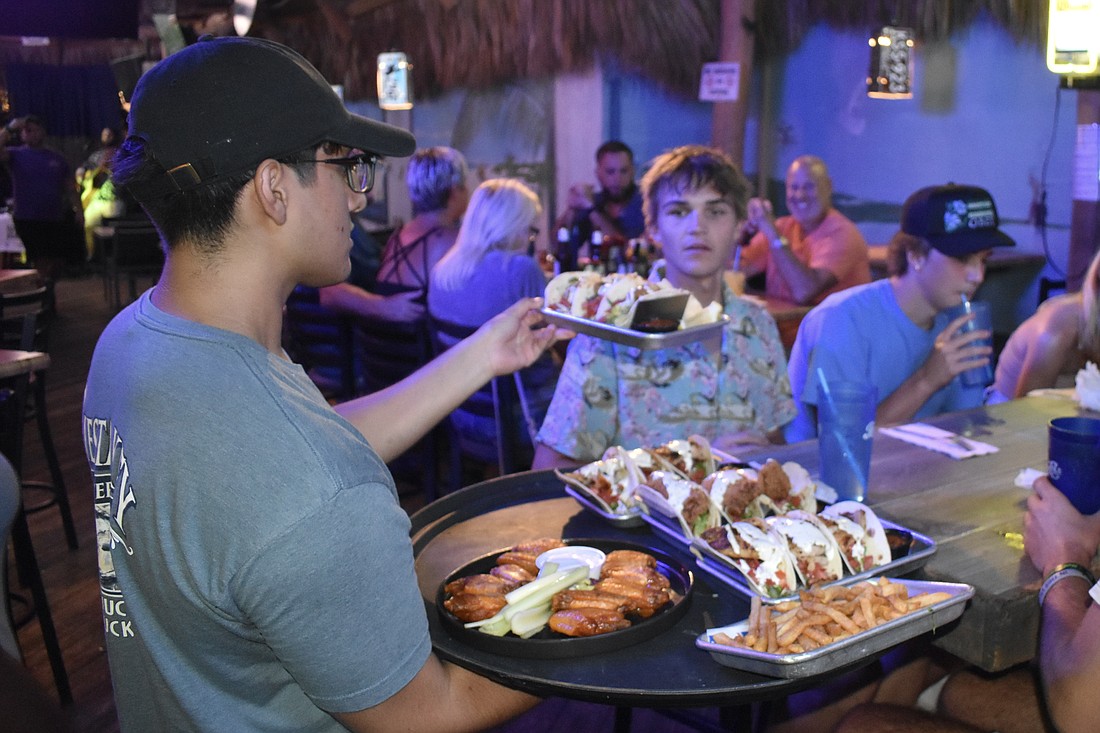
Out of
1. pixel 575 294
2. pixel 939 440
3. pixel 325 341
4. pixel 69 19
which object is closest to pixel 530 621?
pixel 575 294

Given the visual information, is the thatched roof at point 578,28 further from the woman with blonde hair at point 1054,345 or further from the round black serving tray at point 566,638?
the round black serving tray at point 566,638

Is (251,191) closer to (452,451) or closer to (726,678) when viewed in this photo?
(726,678)

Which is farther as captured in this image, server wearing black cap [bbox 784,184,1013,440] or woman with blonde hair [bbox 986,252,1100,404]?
woman with blonde hair [bbox 986,252,1100,404]

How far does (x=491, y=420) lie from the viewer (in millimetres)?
3781

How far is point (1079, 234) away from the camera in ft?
21.0

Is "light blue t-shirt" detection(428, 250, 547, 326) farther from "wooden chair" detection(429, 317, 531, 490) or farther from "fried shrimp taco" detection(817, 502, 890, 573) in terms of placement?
"fried shrimp taco" detection(817, 502, 890, 573)

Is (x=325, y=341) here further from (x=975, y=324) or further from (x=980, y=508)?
(x=980, y=508)

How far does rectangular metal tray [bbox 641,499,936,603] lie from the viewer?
145 cm

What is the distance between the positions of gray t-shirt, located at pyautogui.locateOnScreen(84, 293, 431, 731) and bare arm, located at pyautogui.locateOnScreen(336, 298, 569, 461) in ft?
1.91

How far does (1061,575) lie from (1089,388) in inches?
52.5

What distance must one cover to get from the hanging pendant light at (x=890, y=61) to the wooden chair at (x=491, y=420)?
13.2 feet

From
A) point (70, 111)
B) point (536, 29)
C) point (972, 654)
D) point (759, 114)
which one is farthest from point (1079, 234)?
point (70, 111)

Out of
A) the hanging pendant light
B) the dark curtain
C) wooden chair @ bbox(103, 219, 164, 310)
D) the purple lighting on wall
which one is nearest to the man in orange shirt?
the hanging pendant light

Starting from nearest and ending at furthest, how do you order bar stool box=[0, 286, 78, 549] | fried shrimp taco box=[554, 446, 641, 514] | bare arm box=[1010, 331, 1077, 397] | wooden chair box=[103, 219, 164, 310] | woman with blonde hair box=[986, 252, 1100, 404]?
1. fried shrimp taco box=[554, 446, 641, 514]
2. woman with blonde hair box=[986, 252, 1100, 404]
3. bare arm box=[1010, 331, 1077, 397]
4. bar stool box=[0, 286, 78, 549]
5. wooden chair box=[103, 219, 164, 310]
